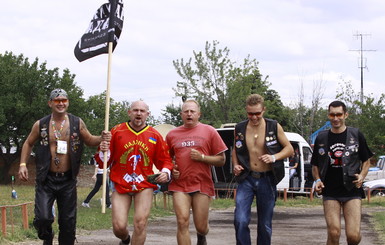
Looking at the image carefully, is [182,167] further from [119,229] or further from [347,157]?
[347,157]

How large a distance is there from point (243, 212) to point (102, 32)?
3541 mm

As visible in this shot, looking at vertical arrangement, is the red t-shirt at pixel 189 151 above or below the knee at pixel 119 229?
above

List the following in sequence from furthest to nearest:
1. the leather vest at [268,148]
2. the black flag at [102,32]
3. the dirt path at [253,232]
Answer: the dirt path at [253,232] → the black flag at [102,32] → the leather vest at [268,148]

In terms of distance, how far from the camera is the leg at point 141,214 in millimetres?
8891

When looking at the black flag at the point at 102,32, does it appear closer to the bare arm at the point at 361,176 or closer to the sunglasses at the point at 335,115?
the sunglasses at the point at 335,115

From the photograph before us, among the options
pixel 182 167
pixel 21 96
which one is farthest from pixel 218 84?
pixel 182 167

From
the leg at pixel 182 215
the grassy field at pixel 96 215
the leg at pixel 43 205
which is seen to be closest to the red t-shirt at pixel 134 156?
the leg at pixel 182 215

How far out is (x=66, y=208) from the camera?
9047 millimetres

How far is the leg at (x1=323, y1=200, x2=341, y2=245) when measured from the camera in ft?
28.4

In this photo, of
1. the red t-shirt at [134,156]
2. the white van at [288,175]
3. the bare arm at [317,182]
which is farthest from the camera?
the white van at [288,175]

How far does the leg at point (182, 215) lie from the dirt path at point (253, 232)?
2.89m

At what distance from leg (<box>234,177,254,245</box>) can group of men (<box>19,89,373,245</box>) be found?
0.04ft

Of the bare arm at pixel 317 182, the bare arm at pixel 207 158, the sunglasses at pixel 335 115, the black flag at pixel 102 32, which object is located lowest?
the bare arm at pixel 317 182

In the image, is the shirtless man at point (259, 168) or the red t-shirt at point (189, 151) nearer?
the shirtless man at point (259, 168)
